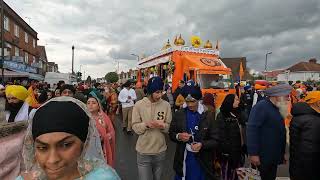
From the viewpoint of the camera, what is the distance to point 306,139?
4.54 m

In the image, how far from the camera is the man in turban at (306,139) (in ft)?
14.8

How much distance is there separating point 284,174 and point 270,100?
3.01 m

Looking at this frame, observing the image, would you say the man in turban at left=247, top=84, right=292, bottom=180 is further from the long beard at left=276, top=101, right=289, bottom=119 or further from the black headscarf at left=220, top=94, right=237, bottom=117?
the black headscarf at left=220, top=94, right=237, bottom=117

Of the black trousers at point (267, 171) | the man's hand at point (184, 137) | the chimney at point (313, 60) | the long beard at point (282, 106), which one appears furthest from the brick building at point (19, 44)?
the chimney at point (313, 60)

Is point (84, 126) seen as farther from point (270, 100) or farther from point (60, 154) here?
point (270, 100)

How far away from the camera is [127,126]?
43.3ft

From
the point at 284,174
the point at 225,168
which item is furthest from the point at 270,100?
the point at 284,174

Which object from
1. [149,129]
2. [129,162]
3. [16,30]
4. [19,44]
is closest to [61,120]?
[149,129]

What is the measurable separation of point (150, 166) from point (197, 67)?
10392 mm

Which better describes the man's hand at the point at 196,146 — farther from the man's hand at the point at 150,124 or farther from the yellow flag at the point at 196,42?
the yellow flag at the point at 196,42

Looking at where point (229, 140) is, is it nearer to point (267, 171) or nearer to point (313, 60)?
point (267, 171)

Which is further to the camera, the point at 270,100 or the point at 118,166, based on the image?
the point at 118,166

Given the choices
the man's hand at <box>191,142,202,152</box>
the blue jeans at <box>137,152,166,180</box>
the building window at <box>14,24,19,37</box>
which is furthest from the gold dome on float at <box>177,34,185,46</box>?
the building window at <box>14,24,19,37</box>

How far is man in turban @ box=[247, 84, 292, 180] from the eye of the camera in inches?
190
